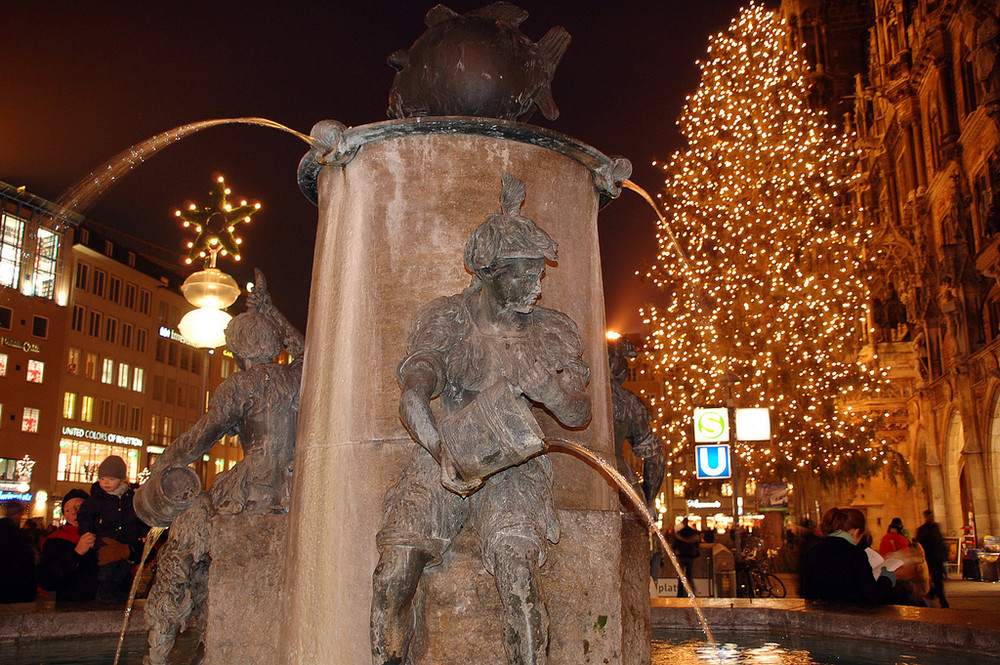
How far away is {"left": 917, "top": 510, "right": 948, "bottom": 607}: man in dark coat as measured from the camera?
1417cm

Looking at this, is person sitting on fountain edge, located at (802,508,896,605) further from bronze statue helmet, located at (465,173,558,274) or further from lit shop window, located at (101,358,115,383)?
lit shop window, located at (101,358,115,383)

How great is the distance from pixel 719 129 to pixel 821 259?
5111 mm

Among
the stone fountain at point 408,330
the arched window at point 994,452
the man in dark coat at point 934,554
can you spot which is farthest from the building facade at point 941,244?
the stone fountain at point 408,330

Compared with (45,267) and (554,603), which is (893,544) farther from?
(45,267)

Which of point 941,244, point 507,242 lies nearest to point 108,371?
point 941,244

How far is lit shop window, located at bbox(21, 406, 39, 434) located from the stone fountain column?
185ft

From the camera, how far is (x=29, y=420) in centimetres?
5469

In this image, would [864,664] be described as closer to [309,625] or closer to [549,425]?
[549,425]

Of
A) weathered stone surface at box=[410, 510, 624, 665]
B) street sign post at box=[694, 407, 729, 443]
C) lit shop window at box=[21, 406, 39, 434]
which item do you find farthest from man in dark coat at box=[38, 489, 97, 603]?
lit shop window at box=[21, 406, 39, 434]

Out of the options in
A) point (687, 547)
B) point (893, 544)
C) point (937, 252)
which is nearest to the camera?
point (893, 544)

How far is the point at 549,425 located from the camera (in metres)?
4.07

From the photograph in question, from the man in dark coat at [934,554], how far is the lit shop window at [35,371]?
5258cm

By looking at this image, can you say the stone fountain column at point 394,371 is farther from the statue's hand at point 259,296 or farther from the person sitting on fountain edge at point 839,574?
the person sitting on fountain edge at point 839,574

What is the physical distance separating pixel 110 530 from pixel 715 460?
9269mm
